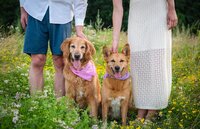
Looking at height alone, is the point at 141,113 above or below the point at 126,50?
below

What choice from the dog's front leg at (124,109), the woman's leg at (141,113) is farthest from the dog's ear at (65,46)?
the woman's leg at (141,113)

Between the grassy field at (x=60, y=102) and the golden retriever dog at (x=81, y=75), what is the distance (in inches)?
8.2

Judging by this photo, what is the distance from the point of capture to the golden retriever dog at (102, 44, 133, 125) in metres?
5.34

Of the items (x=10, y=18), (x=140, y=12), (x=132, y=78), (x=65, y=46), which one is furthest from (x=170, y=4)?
(x=10, y=18)

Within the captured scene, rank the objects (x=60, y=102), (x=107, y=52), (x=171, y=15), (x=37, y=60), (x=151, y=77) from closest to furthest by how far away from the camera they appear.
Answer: (x=60, y=102) < (x=171, y=15) < (x=151, y=77) < (x=37, y=60) < (x=107, y=52)

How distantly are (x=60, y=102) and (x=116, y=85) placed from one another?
1088 mm

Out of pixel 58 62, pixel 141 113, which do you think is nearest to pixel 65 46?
pixel 58 62

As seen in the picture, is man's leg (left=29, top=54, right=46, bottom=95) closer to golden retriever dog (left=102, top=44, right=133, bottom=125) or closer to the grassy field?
the grassy field

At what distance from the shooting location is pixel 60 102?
4566mm

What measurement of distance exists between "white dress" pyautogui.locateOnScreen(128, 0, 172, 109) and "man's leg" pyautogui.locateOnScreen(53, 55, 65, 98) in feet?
3.05

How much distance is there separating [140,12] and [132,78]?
0.83m

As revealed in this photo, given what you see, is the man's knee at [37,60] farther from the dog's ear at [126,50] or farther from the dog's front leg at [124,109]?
the dog's front leg at [124,109]

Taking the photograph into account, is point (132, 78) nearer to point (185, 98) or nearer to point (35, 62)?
point (185, 98)

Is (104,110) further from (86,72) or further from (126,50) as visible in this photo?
(126,50)
